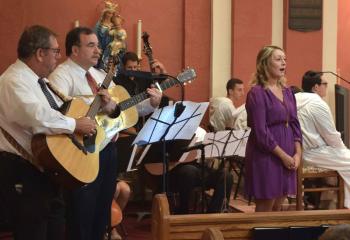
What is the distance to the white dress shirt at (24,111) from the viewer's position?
2.81m

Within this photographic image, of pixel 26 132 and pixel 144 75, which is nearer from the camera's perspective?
pixel 26 132

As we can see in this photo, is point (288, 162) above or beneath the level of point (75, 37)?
beneath

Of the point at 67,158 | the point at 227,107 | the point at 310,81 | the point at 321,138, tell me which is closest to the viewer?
the point at 67,158

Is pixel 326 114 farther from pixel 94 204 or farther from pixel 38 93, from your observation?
pixel 38 93

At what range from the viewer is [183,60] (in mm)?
7012

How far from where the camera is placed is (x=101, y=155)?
344cm

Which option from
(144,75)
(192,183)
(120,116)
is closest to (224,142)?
(192,183)

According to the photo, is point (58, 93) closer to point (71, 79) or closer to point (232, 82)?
point (71, 79)

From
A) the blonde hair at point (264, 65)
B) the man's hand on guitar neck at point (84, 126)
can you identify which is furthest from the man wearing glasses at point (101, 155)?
the blonde hair at point (264, 65)

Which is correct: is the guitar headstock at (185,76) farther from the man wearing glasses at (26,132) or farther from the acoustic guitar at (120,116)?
the man wearing glasses at (26,132)

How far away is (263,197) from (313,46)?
393 centimetres

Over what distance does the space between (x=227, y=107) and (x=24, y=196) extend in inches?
155

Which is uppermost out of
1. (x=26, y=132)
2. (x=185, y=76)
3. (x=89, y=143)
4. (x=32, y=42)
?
(x=32, y=42)

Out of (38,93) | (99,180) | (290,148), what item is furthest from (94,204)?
(290,148)
